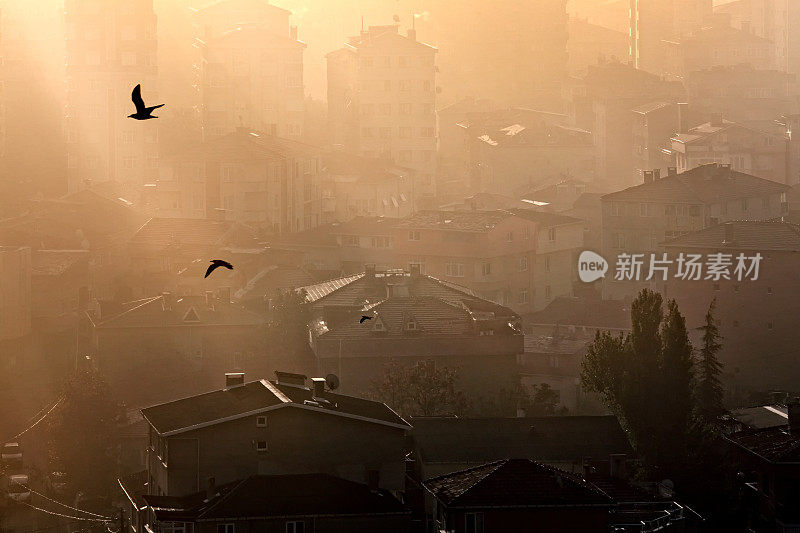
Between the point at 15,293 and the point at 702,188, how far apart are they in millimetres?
17432

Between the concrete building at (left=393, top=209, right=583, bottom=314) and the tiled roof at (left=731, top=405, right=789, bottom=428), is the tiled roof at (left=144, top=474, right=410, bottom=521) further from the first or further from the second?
the concrete building at (left=393, top=209, right=583, bottom=314)

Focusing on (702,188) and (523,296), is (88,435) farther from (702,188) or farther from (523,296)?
(702,188)

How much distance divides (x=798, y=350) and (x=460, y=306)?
7.62m

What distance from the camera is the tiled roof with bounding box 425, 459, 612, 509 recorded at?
1883 cm

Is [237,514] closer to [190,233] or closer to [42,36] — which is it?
[190,233]

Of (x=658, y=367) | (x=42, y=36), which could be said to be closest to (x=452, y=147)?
(x=42, y=36)

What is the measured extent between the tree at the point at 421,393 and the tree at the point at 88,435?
4.23 metres

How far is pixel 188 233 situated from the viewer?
3825cm

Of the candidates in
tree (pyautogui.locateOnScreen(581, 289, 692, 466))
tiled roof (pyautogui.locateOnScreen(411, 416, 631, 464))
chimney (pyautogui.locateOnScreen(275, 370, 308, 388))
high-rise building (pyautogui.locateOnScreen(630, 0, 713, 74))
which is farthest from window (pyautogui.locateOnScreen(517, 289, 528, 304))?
high-rise building (pyautogui.locateOnScreen(630, 0, 713, 74))

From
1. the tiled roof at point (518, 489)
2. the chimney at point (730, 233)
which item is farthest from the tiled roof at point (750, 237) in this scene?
the tiled roof at point (518, 489)

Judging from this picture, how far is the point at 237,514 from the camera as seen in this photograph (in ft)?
64.0

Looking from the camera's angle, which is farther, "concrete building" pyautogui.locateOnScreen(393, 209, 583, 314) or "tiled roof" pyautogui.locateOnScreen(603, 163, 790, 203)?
"tiled roof" pyautogui.locateOnScreen(603, 163, 790, 203)

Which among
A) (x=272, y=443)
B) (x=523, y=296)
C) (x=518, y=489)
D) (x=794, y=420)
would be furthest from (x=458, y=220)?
(x=518, y=489)

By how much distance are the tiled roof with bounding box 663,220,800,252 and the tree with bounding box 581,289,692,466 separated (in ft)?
29.5
